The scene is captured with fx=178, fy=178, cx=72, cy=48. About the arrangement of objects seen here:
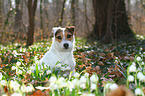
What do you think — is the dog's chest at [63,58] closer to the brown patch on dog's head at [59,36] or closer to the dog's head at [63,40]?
the dog's head at [63,40]

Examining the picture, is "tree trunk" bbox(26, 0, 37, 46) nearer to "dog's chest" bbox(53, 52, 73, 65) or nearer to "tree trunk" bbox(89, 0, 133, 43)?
"tree trunk" bbox(89, 0, 133, 43)

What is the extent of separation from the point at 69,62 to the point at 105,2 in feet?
20.5

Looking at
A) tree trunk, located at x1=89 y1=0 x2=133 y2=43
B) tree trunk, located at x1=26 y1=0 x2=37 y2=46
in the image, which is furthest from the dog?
tree trunk, located at x1=89 y1=0 x2=133 y2=43

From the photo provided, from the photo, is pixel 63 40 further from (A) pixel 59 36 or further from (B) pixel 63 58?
(B) pixel 63 58

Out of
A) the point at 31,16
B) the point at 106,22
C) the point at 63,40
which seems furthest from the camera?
the point at 106,22

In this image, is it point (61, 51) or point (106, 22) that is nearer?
point (61, 51)

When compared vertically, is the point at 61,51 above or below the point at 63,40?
below

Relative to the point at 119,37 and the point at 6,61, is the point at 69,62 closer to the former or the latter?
the point at 6,61

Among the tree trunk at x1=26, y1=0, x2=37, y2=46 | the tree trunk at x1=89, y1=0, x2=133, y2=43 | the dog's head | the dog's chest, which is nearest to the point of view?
the dog's head

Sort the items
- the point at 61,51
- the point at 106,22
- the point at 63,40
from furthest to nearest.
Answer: the point at 106,22
the point at 61,51
the point at 63,40

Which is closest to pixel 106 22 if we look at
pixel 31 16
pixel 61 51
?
pixel 31 16

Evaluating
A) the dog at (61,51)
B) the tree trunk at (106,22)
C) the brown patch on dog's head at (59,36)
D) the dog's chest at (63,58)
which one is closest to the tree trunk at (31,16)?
the tree trunk at (106,22)

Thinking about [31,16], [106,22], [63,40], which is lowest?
[63,40]

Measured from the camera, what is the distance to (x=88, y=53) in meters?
6.87
